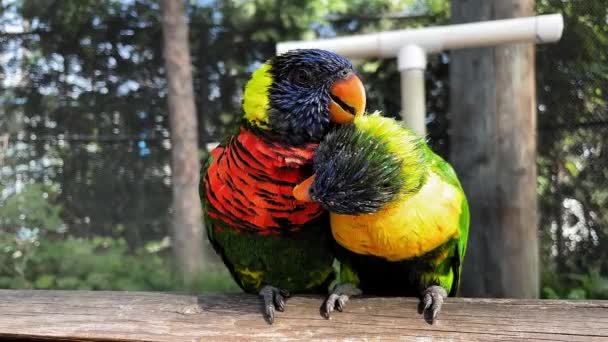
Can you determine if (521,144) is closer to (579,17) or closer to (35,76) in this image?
(579,17)

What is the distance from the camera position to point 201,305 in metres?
1.33

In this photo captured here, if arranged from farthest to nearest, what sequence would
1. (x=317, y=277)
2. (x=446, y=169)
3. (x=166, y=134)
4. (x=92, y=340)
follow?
(x=166, y=134), (x=317, y=277), (x=446, y=169), (x=92, y=340)

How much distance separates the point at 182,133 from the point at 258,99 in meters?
1.98

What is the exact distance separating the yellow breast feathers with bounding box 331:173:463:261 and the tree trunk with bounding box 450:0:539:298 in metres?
1.40

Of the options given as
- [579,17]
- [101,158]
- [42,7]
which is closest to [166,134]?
[101,158]

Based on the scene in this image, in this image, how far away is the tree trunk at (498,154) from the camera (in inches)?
97.7

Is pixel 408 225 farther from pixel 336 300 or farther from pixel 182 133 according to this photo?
pixel 182 133

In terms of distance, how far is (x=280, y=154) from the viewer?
1.32 m

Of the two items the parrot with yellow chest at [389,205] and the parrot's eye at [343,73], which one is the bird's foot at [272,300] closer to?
the parrot with yellow chest at [389,205]

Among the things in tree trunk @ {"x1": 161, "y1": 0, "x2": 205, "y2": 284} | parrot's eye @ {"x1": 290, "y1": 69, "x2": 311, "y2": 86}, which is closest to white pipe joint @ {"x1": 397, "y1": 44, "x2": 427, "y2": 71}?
parrot's eye @ {"x1": 290, "y1": 69, "x2": 311, "y2": 86}

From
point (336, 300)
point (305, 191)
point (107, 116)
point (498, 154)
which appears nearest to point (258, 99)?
point (305, 191)

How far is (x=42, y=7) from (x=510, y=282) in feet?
12.2

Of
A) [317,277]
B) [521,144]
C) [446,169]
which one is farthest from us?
[521,144]

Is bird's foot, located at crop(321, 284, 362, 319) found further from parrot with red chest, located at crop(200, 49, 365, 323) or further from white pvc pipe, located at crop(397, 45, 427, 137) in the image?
white pvc pipe, located at crop(397, 45, 427, 137)
